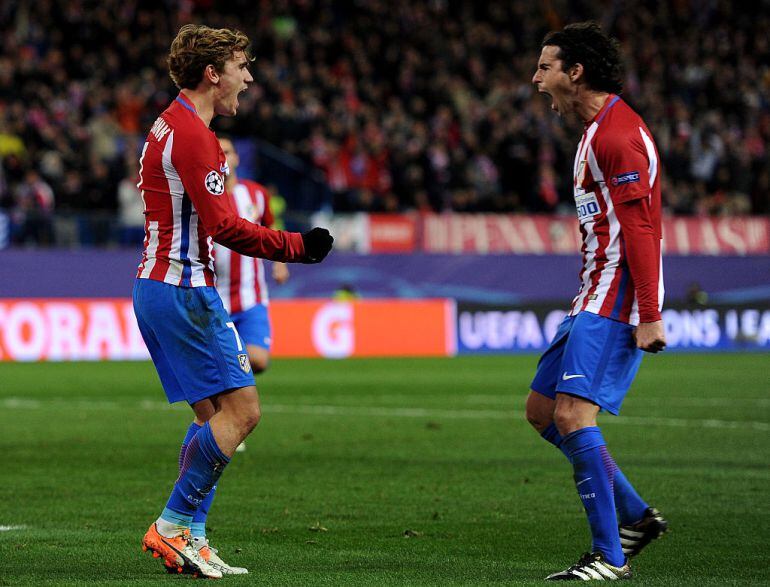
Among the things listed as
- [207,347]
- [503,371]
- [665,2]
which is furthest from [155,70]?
[207,347]

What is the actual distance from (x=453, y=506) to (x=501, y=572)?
2022 millimetres

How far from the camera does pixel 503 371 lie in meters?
19.7

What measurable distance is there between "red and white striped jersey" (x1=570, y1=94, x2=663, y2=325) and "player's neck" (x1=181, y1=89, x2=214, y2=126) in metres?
1.53

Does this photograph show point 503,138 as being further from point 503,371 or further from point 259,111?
point 503,371

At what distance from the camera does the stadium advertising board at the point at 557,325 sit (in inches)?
956

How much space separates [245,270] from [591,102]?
206 inches

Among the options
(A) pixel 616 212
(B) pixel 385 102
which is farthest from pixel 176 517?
(B) pixel 385 102

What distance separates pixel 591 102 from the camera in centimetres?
563

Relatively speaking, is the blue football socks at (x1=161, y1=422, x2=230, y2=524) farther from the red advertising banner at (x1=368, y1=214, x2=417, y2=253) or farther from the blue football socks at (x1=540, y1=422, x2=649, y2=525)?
the red advertising banner at (x1=368, y1=214, x2=417, y2=253)

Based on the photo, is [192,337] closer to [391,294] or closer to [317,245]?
[317,245]

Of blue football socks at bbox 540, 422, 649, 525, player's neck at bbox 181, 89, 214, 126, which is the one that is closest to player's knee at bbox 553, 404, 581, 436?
blue football socks at bbox 540, 422, 649, 525

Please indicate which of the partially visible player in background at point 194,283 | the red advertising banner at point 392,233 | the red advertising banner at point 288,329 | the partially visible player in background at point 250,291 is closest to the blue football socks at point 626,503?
the partially visible player in background at point 194,283

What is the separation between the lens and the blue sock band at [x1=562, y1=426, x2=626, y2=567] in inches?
212

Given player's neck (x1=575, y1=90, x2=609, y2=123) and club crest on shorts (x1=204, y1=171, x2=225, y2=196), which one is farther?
player's neck (x1=575, y1=90, x2=609, y2=123)
